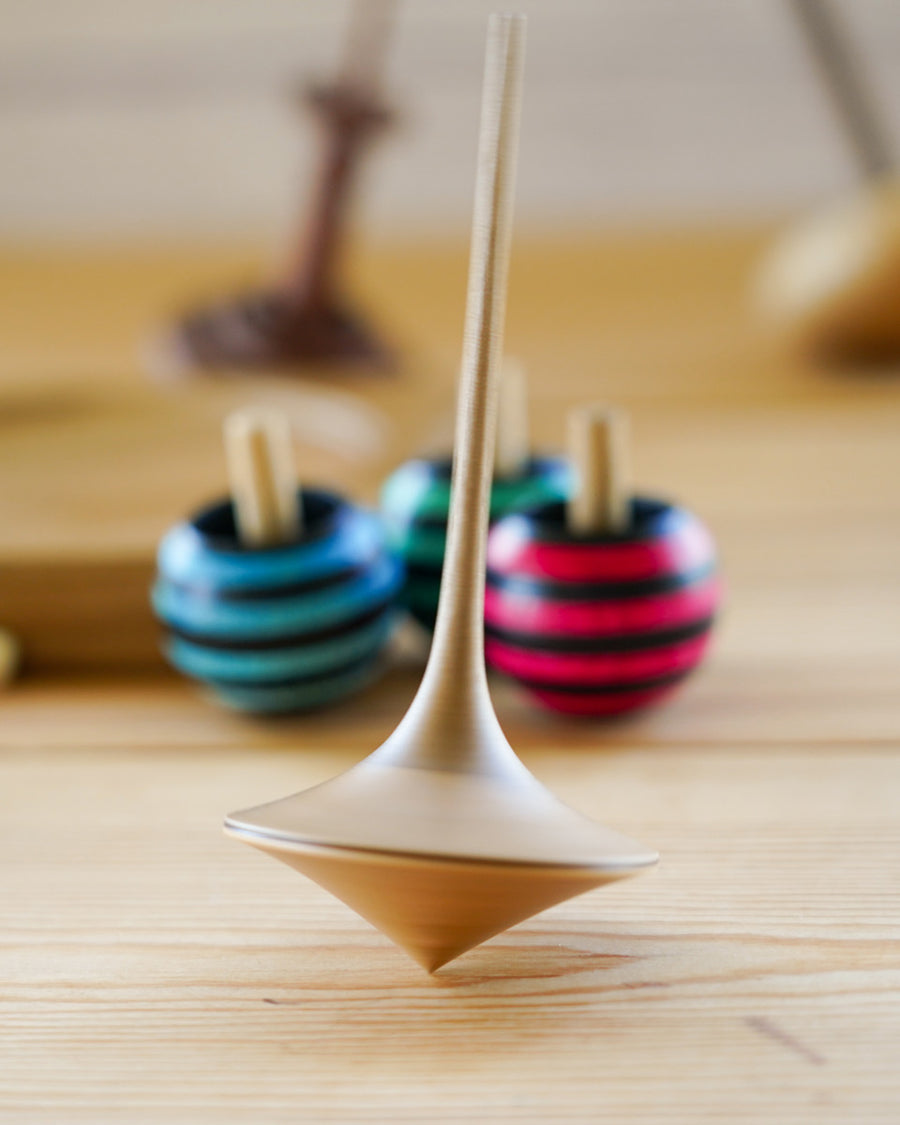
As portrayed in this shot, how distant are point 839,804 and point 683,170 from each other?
1046mm

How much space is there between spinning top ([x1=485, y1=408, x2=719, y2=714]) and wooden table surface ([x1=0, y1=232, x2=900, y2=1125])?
2cm

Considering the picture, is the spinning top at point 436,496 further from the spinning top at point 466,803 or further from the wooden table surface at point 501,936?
the spinning top at point 466,803

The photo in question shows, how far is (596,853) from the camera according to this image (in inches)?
7.7

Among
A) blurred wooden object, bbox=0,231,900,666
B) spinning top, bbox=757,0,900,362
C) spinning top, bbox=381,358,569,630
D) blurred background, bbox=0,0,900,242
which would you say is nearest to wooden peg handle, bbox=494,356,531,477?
spinning top, bbox=381,358,569,630

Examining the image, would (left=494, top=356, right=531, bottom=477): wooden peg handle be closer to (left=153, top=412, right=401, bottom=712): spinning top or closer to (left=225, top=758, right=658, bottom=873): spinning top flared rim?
(left=153, top=412, right=401, bottom=712): spinning top

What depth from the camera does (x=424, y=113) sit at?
1191 mm

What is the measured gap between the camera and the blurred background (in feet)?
3.71

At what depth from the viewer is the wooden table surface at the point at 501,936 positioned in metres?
0.20

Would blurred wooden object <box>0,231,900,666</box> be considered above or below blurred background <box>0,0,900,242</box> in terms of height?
below

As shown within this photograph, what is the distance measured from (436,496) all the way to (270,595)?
0.24 feet

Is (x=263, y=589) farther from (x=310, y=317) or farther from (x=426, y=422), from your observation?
(x=310, y=317)

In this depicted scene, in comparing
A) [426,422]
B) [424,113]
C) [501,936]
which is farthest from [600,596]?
[424,113]

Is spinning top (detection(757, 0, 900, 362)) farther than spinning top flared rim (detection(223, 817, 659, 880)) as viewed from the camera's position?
Yes

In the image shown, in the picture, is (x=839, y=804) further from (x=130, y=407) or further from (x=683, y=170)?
(x=683, y=170)
